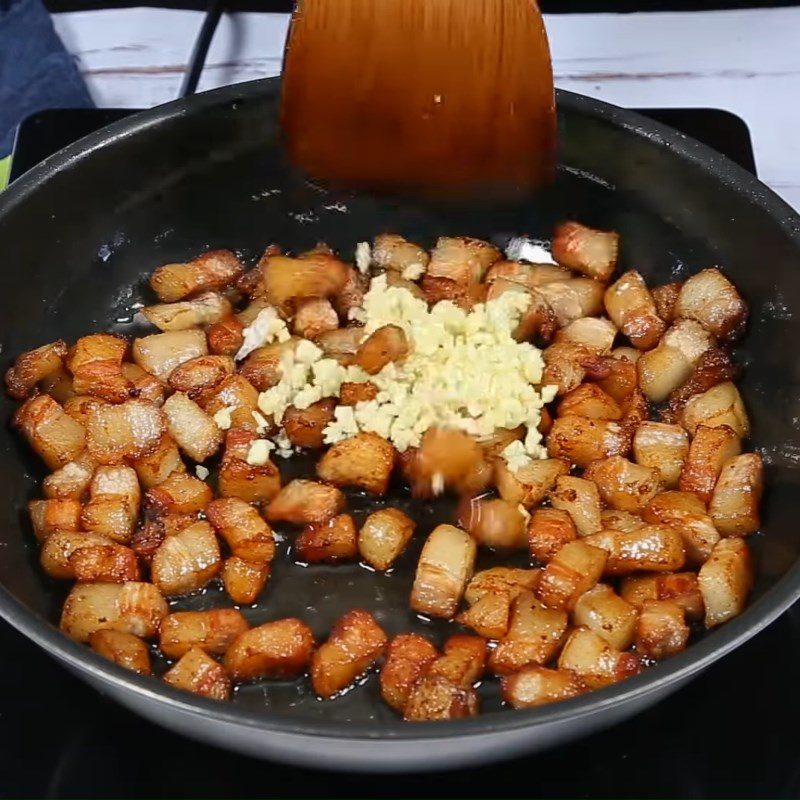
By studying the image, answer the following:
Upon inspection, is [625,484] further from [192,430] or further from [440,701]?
[192,430]

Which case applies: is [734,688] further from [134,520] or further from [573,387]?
[134,520]

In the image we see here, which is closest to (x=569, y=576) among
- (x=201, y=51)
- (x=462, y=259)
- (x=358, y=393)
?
(x=358, y=393)

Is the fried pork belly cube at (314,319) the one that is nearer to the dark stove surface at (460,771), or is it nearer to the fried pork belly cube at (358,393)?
the fried pork belly cube at (358,393)

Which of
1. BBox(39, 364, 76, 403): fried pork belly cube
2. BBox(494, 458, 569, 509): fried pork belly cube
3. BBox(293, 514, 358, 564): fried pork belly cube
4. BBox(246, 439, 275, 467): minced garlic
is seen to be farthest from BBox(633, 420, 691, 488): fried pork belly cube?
BBox(39, 364, 76, 403): fried pork belly cube

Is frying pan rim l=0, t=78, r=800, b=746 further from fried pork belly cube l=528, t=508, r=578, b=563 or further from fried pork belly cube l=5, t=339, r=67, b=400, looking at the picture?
fried pork belly cube l=5, t=339, r=67, b=400

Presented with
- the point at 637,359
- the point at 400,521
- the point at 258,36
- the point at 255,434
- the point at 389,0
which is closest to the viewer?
the point at 389,0

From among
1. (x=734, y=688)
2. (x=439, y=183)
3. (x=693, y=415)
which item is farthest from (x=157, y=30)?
(x=734, y=688)
